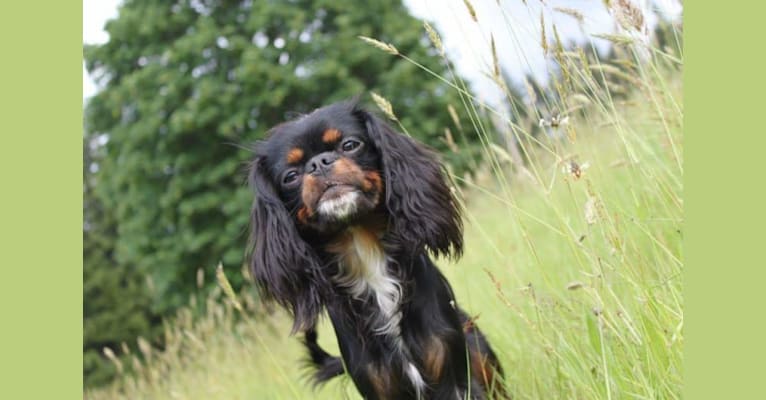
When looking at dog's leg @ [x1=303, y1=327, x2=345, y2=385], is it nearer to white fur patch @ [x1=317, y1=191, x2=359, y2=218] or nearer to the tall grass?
the tall grass

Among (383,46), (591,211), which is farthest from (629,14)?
(383,46)

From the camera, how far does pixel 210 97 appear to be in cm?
880

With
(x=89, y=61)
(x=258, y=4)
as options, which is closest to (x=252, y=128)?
(x=258, y=4)

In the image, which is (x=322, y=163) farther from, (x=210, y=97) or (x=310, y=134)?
(x=210, y=97)

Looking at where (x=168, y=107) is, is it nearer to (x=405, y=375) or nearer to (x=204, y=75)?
(x=204, y=75)

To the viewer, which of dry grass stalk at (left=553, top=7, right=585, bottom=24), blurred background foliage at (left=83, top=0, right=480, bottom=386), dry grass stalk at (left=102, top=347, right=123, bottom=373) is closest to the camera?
dry grass stalk at (left=553, top=7, right=585, bottom=24)

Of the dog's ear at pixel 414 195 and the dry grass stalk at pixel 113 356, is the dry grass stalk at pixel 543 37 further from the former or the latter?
the dry grass stalk at pixel 113 356

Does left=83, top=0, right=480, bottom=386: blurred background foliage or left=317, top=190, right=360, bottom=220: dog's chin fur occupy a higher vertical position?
left=317, top=190, right=360, bottom=220: dog's chin fur

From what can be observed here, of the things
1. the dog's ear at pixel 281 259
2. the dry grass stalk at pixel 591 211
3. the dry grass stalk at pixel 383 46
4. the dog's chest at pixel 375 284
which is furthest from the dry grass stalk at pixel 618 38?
the dog's ear at pixel 281 259

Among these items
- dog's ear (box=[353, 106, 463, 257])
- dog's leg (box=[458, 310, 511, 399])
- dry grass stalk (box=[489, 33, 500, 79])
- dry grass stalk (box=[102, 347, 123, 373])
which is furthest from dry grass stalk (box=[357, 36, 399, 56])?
dry grass stalk (box=[102, 347, 123, 373])

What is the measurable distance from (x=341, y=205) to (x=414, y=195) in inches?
14.3

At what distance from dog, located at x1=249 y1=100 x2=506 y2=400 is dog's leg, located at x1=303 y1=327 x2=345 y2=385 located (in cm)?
32

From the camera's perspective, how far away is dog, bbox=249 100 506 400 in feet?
8.96

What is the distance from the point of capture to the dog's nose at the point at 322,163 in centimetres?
263
